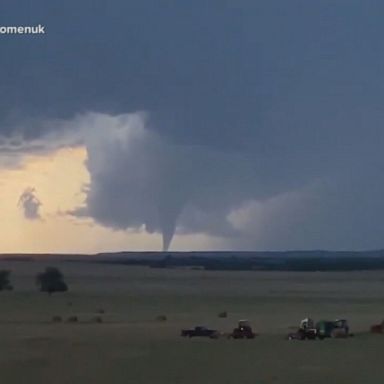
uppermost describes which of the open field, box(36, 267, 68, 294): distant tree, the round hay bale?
box(36, 267, 68, 294): distant tree

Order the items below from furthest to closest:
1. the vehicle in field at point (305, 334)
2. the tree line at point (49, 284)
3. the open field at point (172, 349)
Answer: the tree line at point (49, 284)
the vehicle in field at point (305, 334)
the open field at point (172, 349)

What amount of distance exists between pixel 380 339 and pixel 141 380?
551 inches

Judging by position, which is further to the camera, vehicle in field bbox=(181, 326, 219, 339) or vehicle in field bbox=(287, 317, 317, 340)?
vehicle in field bbox=(181, 326, 219, 339)

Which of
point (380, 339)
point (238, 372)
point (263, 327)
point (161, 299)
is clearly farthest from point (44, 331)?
point (161, 299)

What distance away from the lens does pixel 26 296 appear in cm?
8556

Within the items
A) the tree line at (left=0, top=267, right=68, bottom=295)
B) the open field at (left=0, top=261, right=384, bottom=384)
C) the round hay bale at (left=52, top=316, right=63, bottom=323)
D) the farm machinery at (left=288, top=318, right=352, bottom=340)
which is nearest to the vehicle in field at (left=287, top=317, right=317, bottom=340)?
the farm machinery at (left=288, top=318, right=352, bottom=340)

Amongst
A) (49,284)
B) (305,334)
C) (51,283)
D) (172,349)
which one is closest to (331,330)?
(305,334)

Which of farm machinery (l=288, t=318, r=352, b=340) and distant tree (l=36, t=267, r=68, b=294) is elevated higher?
distant tree (l=36, t=267, r=68, b=294)

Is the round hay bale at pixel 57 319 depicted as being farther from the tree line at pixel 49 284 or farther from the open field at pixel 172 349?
the tree line at pixel 49 284

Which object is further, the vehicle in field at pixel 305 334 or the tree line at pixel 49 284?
the tree line at pixel 49 284

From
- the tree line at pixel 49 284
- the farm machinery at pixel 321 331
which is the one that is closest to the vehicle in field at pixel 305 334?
the farm machinery at pixel 321 331

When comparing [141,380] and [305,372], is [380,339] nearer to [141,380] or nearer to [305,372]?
[305,372]

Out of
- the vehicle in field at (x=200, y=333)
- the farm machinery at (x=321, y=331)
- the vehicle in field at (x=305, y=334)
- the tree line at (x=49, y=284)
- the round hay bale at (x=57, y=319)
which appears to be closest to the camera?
the vehicle in field at (x=305, y=334)

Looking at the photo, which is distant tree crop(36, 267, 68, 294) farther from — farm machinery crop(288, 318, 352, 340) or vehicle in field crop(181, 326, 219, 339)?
farm machinery crop(288, 318, 352, 340)
